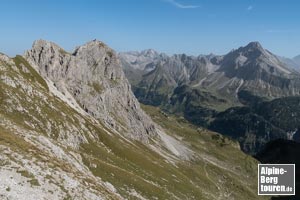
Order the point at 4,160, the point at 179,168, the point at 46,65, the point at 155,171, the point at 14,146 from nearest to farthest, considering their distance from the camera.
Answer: the point at 4,160 < the point at 14,146 < the point at 155,171 < the point at 179,168 < the point at 46,65

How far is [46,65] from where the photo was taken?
19425 cm

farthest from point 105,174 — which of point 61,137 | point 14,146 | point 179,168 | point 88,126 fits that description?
point 179,168

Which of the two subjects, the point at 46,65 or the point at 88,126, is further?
the point at 46,65

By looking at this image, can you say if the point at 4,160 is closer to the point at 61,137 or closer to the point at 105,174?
the point at 105,174

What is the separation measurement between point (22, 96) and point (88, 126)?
104 ft

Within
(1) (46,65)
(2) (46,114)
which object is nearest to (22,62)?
(1) (46,65)

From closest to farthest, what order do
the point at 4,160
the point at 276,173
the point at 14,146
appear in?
the point at 4,160 → the point at 14,146 → the point at 276,173

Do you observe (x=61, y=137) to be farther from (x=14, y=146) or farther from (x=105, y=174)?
(x=14, y=146)

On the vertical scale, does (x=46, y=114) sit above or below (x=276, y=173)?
above

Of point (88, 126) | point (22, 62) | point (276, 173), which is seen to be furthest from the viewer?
point (22, 62)

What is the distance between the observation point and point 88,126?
13700 centimetres

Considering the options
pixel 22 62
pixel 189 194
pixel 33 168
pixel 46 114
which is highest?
pixel 22 62

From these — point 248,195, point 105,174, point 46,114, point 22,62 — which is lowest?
point 248,195

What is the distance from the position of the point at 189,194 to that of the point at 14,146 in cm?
7845
